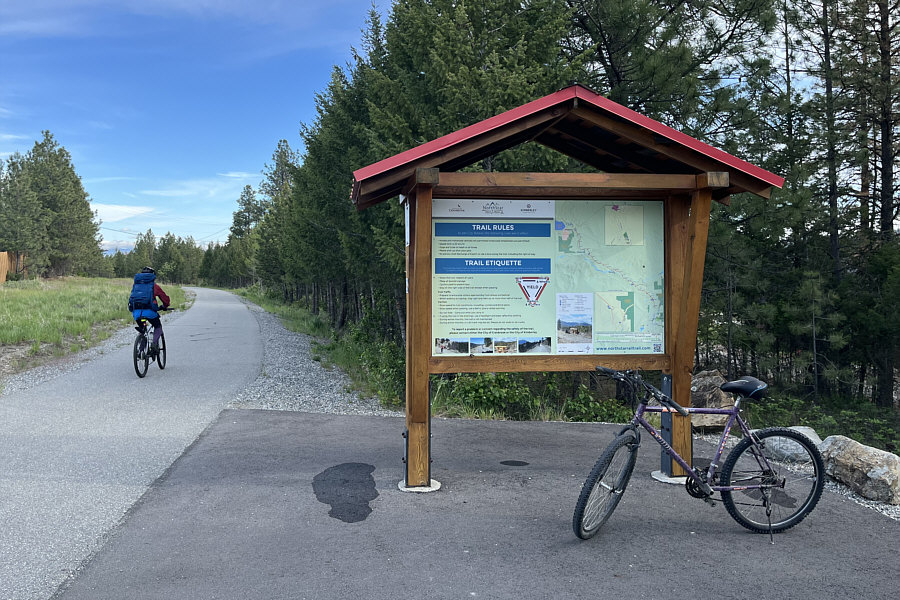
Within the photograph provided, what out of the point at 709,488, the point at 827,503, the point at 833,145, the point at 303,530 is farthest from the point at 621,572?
the point at 833,145

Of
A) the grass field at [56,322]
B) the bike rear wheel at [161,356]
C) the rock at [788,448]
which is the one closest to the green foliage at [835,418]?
the rock at [788,448]

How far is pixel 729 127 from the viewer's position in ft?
44.3

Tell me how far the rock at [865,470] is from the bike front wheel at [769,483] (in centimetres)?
120

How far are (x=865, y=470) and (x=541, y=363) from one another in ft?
9.59

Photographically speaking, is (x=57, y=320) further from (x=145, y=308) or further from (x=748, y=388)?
(x=748, y=388)

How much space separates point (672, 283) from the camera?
5.82 metres

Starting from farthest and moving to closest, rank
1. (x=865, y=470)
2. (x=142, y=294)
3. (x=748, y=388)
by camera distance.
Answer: (x=142, y=294)
(x=865, y=470)
(x=748, y=388)

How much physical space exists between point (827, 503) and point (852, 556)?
1167mm

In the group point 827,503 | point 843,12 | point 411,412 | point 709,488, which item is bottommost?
point 827,503

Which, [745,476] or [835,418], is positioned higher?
[745,476]

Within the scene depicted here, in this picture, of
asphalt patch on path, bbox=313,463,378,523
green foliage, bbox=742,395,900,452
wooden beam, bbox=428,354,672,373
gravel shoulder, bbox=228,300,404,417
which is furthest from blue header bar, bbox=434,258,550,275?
green foliage, bbox=742,395,900,452

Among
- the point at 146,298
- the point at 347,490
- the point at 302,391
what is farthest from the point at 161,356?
the point at 347,490

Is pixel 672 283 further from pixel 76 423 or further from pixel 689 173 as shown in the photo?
pixel 76 423

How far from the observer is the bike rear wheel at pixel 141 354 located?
11.0 m
